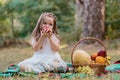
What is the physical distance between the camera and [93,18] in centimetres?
1142

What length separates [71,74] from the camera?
539 cm

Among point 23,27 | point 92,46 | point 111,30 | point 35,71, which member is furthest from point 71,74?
point 23,27

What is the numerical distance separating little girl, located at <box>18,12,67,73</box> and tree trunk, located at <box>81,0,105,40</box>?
5.44 m

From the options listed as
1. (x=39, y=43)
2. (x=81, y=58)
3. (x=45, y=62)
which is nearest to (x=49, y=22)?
(x=39, y=43)

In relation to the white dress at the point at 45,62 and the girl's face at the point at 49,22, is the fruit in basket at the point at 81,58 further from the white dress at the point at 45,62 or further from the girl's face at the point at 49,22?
the girl's face at the point at 49,22

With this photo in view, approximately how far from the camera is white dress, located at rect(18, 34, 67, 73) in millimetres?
5750

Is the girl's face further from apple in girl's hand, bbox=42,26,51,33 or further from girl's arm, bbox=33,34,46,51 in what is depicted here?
girl's arm, bbox=33,34,46,51

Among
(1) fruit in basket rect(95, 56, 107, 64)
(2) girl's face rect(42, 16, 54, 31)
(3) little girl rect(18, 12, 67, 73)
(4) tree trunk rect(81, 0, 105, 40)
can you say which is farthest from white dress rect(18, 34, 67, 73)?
(4) tree trunk rect(81, 0, 105, 40)

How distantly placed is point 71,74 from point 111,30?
23.5 feet

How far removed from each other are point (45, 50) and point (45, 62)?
22 centimetres

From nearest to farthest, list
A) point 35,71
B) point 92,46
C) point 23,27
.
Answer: point 35,71 < point 92,46 < point 23,27

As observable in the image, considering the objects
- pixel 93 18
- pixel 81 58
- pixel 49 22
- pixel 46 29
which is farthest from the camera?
pixel 93 18

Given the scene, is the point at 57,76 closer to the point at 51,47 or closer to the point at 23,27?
the point at 51,47

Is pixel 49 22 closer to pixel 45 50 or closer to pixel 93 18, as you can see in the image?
pixel 45 50
